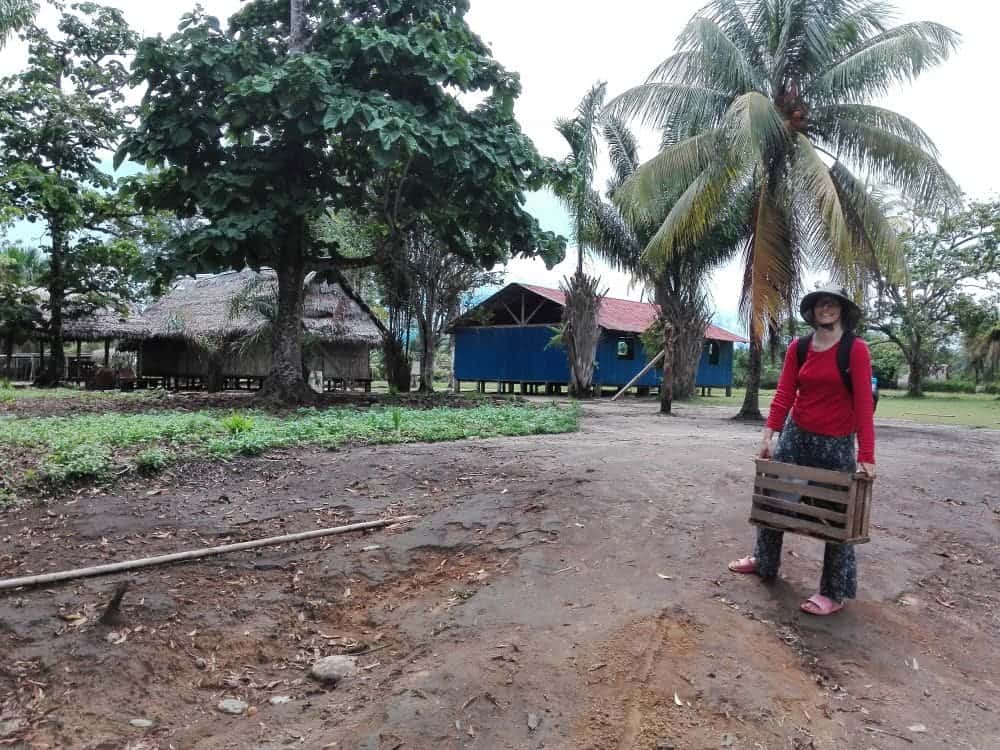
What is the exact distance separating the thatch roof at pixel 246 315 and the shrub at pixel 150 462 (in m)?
13.0

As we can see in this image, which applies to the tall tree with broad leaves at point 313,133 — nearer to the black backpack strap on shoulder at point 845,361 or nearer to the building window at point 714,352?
the black backpack strap on shoulder at point 845,361

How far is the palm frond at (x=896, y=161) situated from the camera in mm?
12094

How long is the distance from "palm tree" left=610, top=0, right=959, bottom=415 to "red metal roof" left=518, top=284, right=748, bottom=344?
7924 millimetres

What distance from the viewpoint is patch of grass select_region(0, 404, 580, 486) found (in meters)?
6.28

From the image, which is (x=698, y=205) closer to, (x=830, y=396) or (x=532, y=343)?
(x=830, y=396)

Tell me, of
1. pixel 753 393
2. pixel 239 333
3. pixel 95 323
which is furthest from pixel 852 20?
pixel 95 323

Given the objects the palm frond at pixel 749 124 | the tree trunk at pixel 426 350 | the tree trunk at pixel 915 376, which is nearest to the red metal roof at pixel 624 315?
the tree trunk at pixel 426 350

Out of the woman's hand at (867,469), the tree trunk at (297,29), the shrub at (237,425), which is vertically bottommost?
the shrub at (237,425)

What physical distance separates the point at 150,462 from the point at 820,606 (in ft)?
17.8

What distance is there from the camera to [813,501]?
391cm

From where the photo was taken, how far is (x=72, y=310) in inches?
834

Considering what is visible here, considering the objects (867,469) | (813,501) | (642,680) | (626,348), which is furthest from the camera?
(626,348)

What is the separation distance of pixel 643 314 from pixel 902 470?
68.6 feet

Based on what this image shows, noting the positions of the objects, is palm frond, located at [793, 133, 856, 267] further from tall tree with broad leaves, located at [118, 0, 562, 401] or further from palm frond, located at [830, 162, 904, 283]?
tall tree with broad leaves, located at [118, 0, 562, 401]
